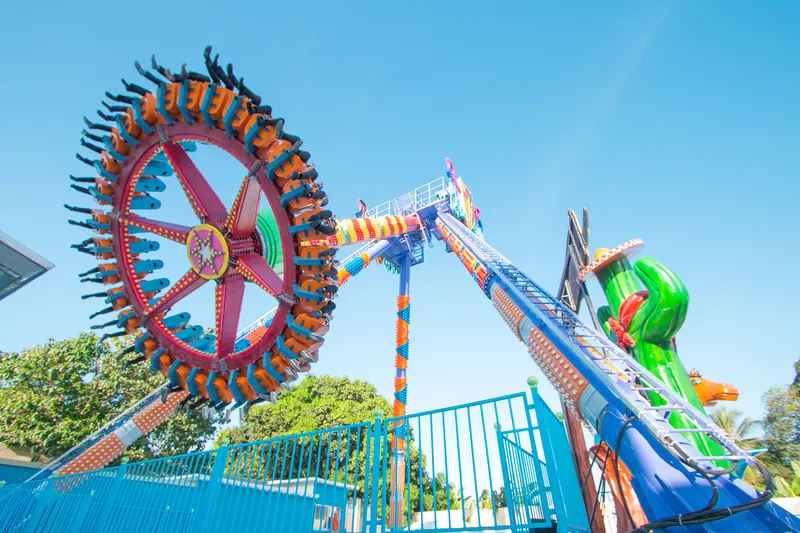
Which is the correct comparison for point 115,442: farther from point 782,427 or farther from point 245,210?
point 782,427

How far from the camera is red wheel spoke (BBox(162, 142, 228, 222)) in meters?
5.76

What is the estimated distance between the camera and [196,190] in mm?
5855

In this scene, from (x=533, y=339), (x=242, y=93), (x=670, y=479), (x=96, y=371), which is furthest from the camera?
Result: (x=96, y=371)

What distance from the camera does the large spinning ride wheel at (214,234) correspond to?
15.8 feet

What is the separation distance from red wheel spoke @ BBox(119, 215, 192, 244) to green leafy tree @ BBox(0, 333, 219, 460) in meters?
9.76

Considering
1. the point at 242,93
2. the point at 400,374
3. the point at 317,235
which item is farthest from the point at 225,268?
the point at 400,374

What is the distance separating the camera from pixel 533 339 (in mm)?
7508

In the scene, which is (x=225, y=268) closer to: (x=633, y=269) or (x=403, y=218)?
(x=633, y=269)

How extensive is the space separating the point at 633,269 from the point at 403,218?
25.1 ft

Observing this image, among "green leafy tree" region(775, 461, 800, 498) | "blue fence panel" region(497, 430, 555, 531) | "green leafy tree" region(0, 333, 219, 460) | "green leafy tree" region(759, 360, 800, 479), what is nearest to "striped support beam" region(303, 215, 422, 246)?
"blue fence panel" region(497, 430, 555, 531)

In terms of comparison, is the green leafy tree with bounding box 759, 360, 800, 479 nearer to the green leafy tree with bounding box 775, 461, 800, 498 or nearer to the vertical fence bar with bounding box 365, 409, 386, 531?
the green leafy tree with bounding box 775, 461, 800, 498

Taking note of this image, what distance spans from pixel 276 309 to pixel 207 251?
4.35 feet

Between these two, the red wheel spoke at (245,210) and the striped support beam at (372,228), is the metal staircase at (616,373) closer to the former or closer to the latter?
the striped support beam at (372,228)

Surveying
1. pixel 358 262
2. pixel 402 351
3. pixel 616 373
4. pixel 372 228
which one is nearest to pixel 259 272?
pixel 616 373
